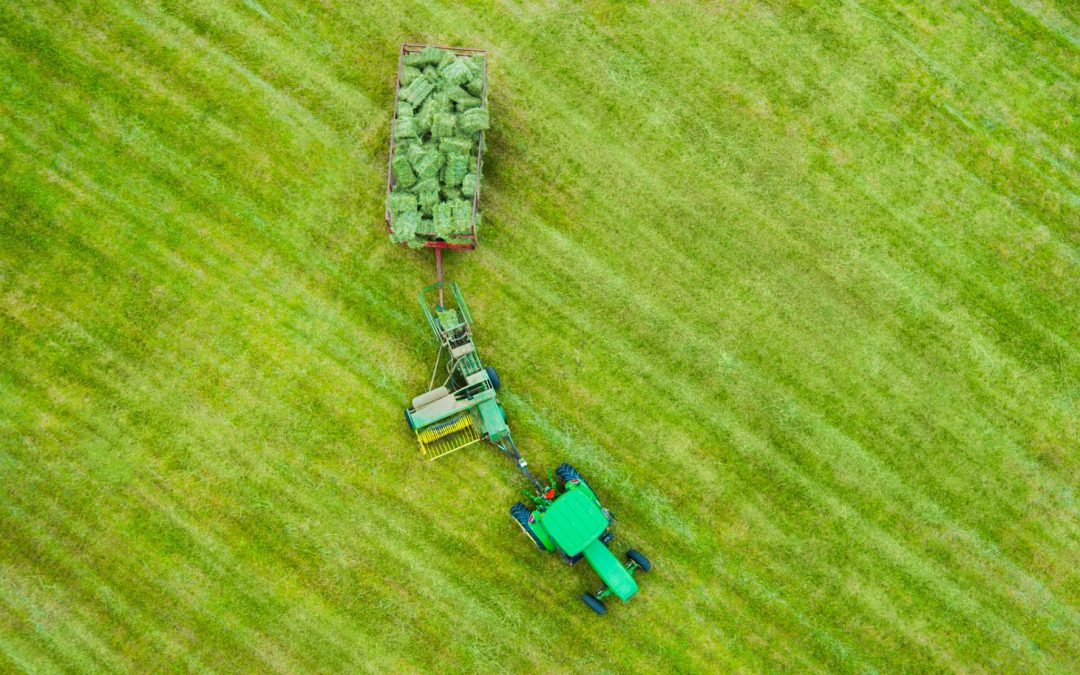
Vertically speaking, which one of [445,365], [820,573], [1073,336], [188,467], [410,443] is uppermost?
[1073,336]

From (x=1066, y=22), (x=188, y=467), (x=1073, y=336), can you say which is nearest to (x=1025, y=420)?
(x=1073, y=336)

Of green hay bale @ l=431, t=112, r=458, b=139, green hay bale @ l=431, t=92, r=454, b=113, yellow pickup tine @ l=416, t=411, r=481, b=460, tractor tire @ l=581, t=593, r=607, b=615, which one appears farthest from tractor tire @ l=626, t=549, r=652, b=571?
green hay bale @ l=431, t=92, r=454, b=113

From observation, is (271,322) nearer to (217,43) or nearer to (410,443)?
(410,443)

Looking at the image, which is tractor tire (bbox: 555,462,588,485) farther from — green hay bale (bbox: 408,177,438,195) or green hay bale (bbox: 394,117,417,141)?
green hay bale (bbox: 394,117,417,141)

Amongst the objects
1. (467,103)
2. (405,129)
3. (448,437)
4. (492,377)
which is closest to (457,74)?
(467,103)

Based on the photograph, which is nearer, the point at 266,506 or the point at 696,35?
the point at 266,506

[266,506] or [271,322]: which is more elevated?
[271,322]

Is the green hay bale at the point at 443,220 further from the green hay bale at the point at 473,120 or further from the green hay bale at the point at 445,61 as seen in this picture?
the green hay bale at the point at 445,61
